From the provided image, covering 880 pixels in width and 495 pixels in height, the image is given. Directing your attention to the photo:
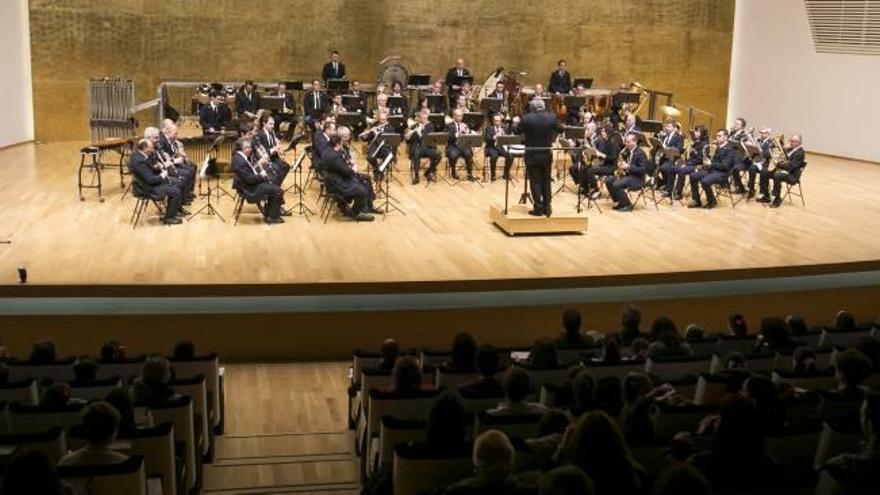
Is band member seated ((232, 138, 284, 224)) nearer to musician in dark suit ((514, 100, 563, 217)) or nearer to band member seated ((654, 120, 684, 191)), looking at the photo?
musician in dark suit ((514, 100, 563, 217))

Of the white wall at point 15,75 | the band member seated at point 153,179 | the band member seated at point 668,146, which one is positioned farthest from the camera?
the white wall at point 15,75

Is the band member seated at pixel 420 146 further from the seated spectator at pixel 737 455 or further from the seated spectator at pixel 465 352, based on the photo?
the seated spectator at pixel 737 455

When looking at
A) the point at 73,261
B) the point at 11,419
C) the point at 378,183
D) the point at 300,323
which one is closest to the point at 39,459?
the point at 11,419

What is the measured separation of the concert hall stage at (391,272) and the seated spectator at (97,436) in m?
4.19

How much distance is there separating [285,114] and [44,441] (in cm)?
1286

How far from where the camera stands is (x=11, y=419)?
5.02 m

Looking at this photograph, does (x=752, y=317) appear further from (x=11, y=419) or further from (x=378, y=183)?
(x=11, y=419)

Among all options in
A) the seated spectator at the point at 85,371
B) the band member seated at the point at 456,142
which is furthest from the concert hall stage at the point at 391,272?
the seated spectator at the point at 85,371

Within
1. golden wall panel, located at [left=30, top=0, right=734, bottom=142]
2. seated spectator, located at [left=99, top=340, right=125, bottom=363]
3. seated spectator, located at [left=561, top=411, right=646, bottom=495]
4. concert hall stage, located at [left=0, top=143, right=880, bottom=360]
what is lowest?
concert hall stage, located at [left=0, top=143, right=880, bottom=360]

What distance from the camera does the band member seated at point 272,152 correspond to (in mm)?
12531

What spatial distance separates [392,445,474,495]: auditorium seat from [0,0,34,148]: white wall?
1515 centimetres

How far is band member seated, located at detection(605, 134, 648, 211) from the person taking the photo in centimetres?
1334

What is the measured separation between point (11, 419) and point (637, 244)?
777 centimetres

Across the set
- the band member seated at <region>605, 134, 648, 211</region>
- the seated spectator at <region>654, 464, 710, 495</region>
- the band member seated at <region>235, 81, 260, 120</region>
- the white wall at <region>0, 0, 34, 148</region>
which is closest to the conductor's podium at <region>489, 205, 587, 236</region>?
the band member seated at <region>605, 134, 648, 211</region>
